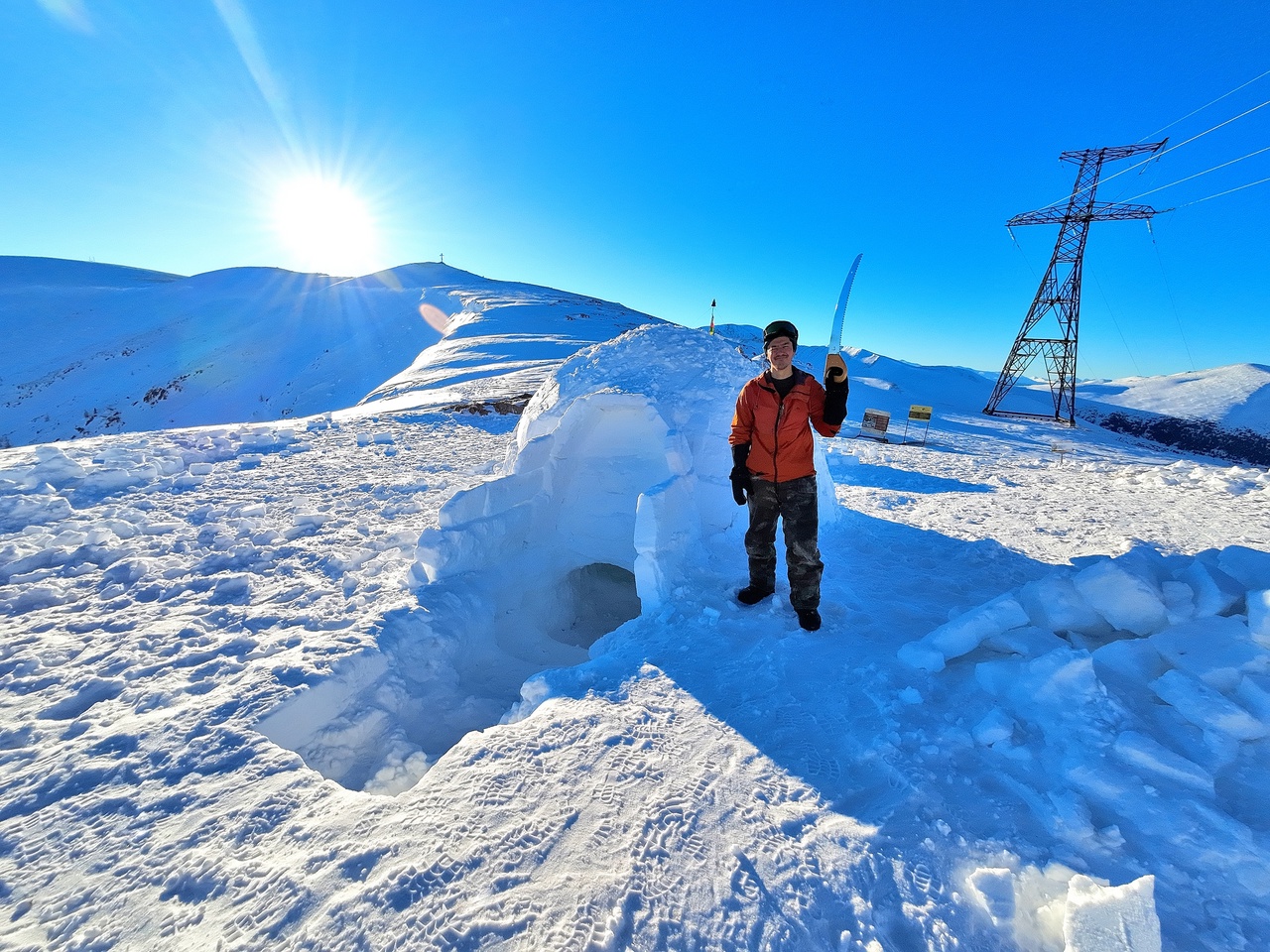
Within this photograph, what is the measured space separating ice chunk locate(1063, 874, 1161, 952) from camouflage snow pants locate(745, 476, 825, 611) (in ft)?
6.38

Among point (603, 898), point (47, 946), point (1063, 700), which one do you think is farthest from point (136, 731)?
point (1063, 700)

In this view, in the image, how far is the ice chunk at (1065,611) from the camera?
289 cm

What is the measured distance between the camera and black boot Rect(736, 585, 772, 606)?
365 cm

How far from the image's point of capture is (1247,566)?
2.77 metres

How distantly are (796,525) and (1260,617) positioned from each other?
84.6 inches

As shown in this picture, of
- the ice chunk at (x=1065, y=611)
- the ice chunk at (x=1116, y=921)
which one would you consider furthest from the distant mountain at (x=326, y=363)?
the ice chunk at (x=1116, y=921)

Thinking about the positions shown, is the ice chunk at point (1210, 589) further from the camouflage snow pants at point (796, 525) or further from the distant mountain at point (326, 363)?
the distant mountain at point (326, 363)

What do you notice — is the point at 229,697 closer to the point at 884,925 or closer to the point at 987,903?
the point at 884,925

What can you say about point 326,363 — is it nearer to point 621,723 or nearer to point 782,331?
point 782,331

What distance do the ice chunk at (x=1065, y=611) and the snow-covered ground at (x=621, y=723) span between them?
0.05ft

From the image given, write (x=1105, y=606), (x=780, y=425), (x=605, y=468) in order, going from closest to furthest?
1. (x=1105, y=606)
2. (x=780, y=425)
3. (x=605, y=468)

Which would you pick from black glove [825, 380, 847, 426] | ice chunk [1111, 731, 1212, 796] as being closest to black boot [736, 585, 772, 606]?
black glove [825, 380, 847, 426]

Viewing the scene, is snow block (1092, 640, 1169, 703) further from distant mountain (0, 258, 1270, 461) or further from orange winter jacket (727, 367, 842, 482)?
distant mountain (0, 258, 1270, 461)

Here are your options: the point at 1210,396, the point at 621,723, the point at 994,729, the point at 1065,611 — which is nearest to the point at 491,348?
the point at 621,723
